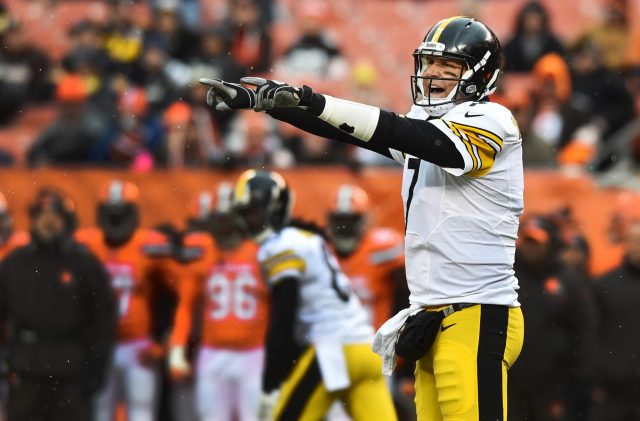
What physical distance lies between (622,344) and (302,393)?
8.45 ft

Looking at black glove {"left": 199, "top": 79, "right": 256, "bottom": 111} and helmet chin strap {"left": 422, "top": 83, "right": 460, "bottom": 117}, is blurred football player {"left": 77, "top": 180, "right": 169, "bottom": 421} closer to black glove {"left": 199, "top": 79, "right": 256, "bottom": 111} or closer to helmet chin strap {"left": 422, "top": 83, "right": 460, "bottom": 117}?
helmet chin strap {"left": 422, "top": 83, "right": 460, "bottom": 117}

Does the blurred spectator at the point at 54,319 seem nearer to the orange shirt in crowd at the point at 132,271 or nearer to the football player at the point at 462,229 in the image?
the orange shirt in crowd at the point at 132,271

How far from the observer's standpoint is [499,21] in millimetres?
13523

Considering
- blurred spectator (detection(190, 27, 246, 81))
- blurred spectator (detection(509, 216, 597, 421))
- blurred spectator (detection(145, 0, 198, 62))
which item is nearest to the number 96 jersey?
blurred spectator (detection(509, 216, 597, 421))

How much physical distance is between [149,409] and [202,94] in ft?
8.95

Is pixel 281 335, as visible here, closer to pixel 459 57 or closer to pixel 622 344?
pixel 459 57

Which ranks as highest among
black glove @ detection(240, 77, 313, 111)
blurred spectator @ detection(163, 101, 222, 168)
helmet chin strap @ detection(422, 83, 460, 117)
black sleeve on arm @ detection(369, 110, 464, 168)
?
blurred spectator @ detection(163, 101, 222, 168)

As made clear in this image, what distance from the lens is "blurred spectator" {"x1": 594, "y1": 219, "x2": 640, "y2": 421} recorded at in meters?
8.16

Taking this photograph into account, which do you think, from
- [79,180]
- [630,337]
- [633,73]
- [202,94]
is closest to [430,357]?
[630,337]

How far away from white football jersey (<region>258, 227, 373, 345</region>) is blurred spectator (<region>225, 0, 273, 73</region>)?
4.89 metres

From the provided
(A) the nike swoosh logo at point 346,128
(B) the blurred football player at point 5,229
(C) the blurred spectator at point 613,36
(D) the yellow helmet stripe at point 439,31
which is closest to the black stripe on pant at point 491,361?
(A) the nike swoosh logo at point 346,128

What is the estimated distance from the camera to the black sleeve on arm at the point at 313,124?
4664 millimetres

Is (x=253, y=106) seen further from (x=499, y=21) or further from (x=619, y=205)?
(x=499, y=21)

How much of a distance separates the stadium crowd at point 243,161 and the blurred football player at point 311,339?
90 centimetres
